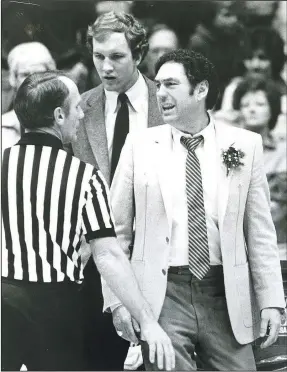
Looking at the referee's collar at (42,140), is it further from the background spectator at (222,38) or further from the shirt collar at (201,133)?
the background spectator at (222,38)

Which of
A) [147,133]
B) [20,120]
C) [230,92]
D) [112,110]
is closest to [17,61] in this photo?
[20,120]

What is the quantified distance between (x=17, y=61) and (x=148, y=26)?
64 centimetres

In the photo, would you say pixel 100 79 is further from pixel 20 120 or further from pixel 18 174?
pixel 18 174

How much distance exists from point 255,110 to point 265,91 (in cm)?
11

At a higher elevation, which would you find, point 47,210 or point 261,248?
point 47,210

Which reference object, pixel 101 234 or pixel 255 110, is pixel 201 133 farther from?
pixel 101 234

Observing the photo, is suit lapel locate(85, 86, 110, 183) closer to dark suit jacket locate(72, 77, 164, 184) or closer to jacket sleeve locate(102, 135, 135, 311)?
dark suit jacket locate(72, 77, 164, 184)

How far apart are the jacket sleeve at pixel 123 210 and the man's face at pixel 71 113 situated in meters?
0.29

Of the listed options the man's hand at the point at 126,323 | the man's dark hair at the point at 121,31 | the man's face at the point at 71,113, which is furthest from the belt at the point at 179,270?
the man's dark hair at the point at 121,31

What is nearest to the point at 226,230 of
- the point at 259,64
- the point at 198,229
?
the point at 198,229

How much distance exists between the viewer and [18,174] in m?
2.53

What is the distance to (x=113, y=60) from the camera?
2.62 meters

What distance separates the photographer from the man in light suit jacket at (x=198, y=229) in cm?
239

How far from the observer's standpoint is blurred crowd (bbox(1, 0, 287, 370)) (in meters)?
2.62
